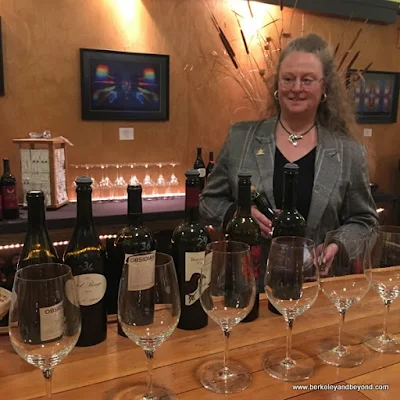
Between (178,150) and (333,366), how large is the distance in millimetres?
2600

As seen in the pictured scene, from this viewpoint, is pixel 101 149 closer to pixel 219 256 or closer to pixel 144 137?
pixel 144 137

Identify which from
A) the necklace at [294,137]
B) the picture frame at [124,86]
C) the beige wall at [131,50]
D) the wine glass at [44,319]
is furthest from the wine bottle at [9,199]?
the wine glass at [44,319]

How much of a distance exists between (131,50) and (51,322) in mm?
2685

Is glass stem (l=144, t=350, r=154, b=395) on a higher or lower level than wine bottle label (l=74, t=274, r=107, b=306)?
lower

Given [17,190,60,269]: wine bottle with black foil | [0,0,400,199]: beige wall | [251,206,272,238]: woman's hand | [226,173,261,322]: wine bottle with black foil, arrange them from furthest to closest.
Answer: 1. [0,0,400,199]: beige wall
2. [251,206,272,238]: woman's hand
3. [226,173,261,322]: wine bottle with black foil
4. [17,190,60,269]: wine bottle with black foil

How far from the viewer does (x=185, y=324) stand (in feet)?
3.19

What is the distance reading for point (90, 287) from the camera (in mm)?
891

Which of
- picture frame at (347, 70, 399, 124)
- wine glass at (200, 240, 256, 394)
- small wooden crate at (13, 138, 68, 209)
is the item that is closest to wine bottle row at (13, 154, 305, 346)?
wine glass at (200, 240, 256, 394)

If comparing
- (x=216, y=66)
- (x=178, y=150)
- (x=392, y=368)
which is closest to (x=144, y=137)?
(x=178, y=150)

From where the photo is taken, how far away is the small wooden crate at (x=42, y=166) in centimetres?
258

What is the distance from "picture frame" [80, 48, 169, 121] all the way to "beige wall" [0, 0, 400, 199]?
0.05 metres

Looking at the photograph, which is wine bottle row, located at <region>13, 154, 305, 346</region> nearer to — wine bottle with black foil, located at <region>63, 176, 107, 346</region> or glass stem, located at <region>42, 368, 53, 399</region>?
wine bottle with black foil, located at <region>63, 176, 107, 346</region>

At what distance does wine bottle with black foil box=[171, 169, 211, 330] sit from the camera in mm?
938

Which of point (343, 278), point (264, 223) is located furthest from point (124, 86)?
point (343, 278)
